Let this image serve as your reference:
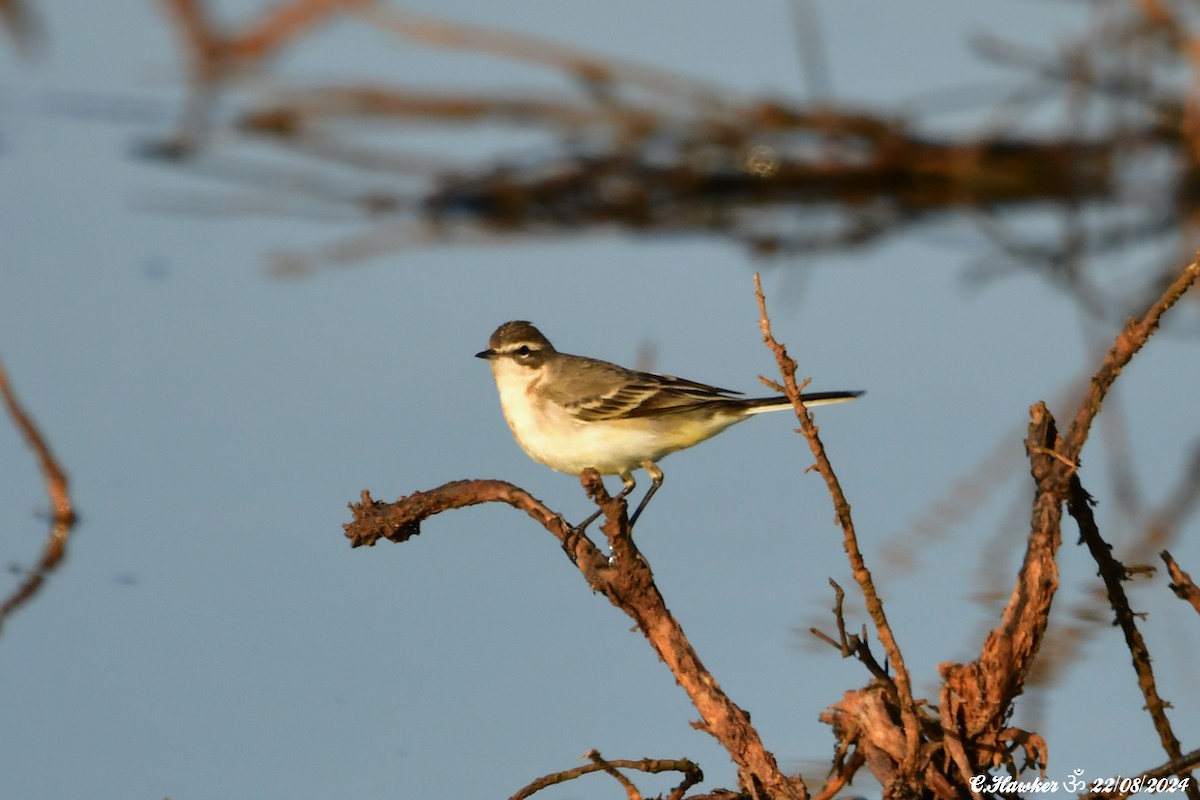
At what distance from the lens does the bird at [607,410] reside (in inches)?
295

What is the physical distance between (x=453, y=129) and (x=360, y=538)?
8.48 m

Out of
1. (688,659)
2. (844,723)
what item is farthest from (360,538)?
(844,723)

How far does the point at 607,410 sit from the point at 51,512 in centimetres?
273

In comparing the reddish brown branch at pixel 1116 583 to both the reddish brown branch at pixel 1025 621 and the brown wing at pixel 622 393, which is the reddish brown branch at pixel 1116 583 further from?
the brown wing at pixel 622 393

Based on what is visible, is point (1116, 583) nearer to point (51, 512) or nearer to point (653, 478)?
point (653, 478)

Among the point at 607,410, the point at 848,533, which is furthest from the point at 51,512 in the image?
the point at 848,533

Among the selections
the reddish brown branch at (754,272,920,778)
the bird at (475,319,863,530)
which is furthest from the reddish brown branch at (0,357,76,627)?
the reddish brown branch at (754,272,920,778)

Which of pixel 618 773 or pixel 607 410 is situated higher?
pixel 607 410

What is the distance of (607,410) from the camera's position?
25.4 ft

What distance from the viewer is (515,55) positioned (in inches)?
534

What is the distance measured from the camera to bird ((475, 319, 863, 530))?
7.50 metres

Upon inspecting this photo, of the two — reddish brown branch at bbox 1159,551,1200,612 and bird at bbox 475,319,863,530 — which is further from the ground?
bird at bbox 475,319,863,530

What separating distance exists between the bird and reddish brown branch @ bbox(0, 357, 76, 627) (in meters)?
2.05

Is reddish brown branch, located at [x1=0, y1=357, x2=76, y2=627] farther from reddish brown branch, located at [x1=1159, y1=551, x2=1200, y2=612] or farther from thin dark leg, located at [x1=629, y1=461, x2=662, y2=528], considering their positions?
reddish brown branch, located at [x1=1159, y1=551, x2=1200, y2=612]
